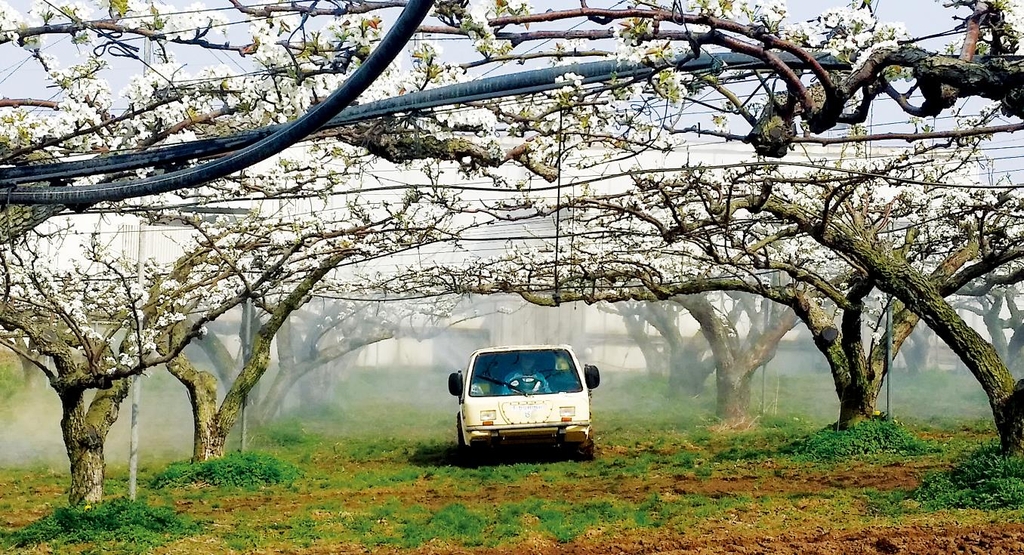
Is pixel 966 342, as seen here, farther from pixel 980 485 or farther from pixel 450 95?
pixel 450 95

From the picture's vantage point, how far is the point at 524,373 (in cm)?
1600

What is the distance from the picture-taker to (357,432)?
25.4 metres

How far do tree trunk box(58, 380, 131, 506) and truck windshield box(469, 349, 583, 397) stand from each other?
551 cm

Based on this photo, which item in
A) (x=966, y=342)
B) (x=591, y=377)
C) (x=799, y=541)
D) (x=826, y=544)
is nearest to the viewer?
(x=826, y=544)

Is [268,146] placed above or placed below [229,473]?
above

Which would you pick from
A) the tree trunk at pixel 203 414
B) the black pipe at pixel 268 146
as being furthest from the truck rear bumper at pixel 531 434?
the black pipe at pixel 268 146

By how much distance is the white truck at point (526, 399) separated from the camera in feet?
49.5

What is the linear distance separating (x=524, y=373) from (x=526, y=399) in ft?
2.73

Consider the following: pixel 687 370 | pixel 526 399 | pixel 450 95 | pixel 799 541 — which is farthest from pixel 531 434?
pixel 687 370

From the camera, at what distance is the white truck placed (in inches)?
594

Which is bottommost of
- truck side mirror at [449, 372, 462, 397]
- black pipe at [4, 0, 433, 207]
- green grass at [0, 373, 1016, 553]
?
green grass at [0, 373, 1016, 553]

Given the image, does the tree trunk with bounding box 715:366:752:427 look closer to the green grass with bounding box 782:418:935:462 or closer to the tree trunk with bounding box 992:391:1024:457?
the green grass with bounding box 782:418:935:462

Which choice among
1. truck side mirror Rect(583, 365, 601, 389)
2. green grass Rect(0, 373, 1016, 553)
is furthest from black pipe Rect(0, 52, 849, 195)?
truck side mirror Rect(583, 365, 601, 389)

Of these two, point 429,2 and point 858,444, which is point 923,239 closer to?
point 858,444
